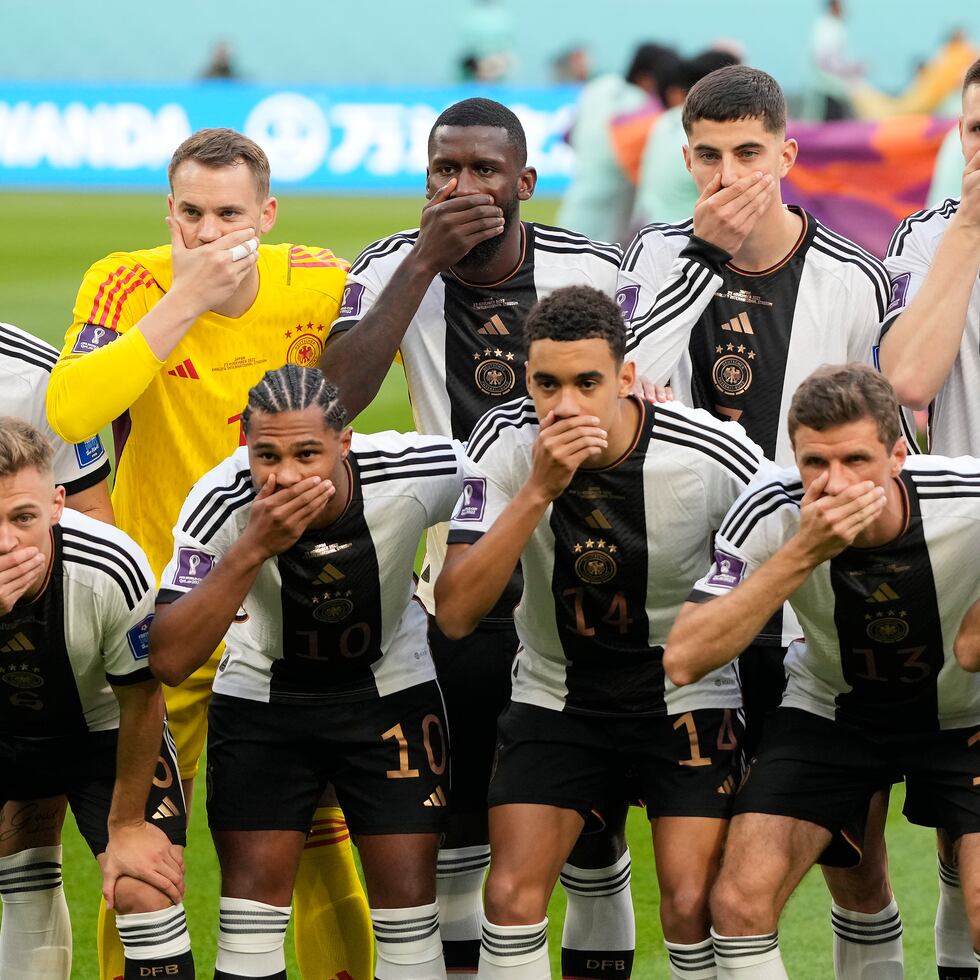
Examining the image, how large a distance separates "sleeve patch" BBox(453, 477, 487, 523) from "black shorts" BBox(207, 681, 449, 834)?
530 millimetres

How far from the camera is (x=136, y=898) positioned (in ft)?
13.4

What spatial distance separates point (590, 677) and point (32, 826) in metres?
1.54

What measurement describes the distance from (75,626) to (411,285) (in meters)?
1.29

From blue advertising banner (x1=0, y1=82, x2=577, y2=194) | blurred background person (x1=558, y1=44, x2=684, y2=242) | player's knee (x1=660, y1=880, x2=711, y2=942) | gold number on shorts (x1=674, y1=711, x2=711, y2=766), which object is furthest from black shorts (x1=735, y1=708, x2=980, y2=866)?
blue advertising banner (x1=0, y1=82, x2=577, y2=194)

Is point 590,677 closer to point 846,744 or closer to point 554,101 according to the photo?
point 846,744

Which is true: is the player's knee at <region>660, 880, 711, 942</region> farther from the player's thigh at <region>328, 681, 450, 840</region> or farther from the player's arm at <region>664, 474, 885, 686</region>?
the player's thigh at <region>328, 681, 450, 840</region>

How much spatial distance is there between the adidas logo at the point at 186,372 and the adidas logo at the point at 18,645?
0.93m

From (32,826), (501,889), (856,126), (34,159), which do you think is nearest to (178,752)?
(32,826)

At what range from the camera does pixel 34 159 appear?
2622 cm

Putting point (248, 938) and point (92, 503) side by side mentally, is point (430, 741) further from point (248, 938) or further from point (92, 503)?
point (92, 503)

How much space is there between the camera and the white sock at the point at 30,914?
445cm

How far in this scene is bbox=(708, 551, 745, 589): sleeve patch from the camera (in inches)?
159

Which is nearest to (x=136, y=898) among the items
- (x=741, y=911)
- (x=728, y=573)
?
(x=741, y=911)

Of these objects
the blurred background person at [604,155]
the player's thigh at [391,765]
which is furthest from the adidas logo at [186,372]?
the blurred background person at [604,155]
